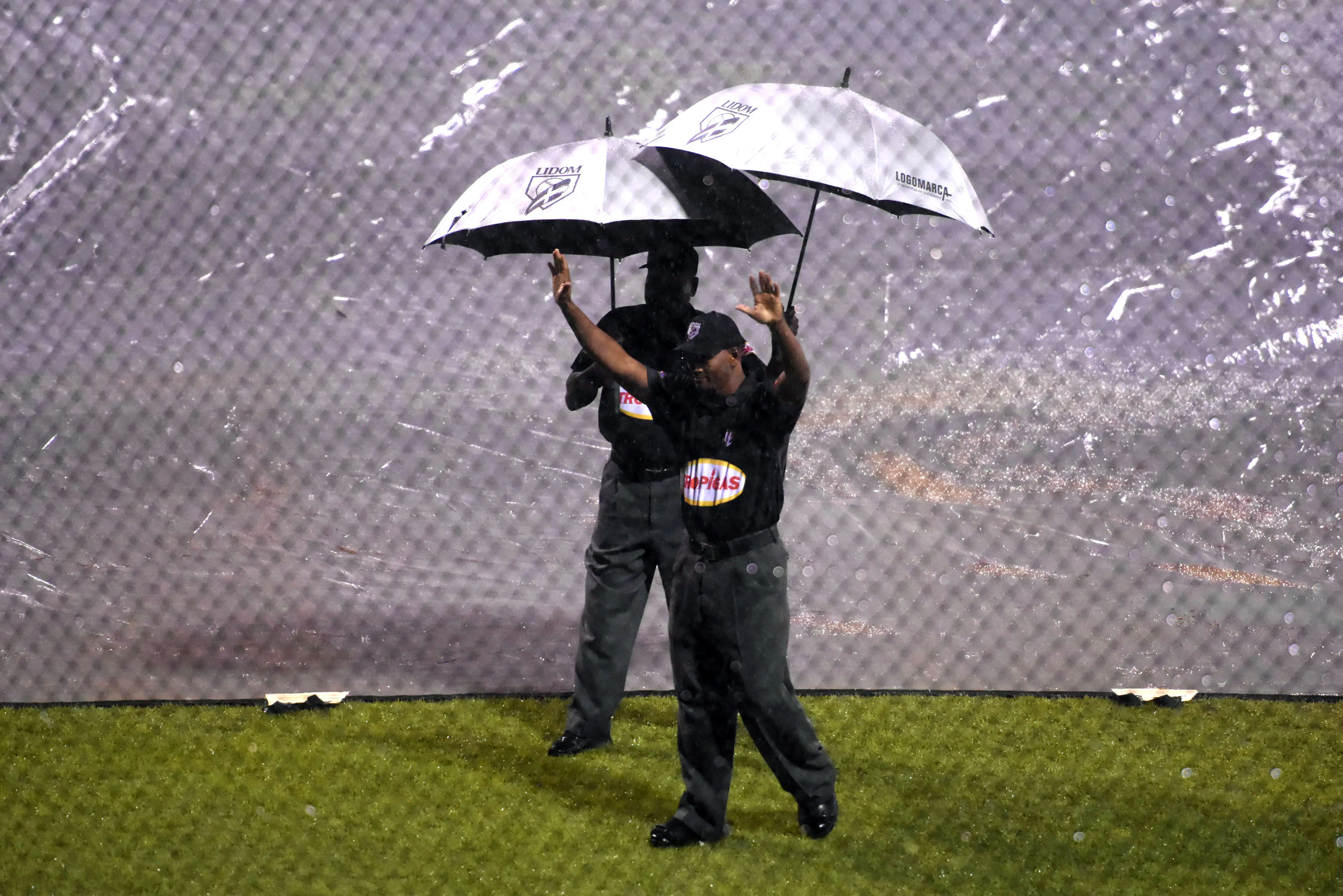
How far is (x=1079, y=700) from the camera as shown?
4.22 meters

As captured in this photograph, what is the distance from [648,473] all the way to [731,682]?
37.1 inches

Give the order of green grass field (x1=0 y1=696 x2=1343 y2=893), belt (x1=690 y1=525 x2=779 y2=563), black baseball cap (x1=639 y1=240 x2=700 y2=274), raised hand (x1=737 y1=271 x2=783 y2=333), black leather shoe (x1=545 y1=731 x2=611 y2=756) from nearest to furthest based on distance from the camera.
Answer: raised hand (x1=737 y1=271 x2=783 y2=333), belt (x1=690 y1=525 x2=779 y2=563), green grass field (x1=0 y1=696 x2=1343 y2=893), black baseball cap (x1=639 y1=240 x2=700 y2=274), black leather shoe (x1=545 y1=731 x2=611 y2=756)

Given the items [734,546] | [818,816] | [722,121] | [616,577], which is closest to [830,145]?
[722,121]

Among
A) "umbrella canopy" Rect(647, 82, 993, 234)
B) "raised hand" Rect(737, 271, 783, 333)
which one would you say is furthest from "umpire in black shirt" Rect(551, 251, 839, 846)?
"umbrella canopy" Rect(647, 82, 993, 234)

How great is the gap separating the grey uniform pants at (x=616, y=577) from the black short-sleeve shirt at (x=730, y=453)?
2.54 ft

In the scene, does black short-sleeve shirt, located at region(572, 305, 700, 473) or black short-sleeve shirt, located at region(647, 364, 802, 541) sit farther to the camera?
black short-sleeve shirt, located at region(572, 305, 700, 473)

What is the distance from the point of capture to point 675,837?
9.89ft

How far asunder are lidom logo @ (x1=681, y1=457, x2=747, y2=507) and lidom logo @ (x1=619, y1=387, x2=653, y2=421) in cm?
70

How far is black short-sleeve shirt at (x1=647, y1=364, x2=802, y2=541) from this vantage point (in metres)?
2.77

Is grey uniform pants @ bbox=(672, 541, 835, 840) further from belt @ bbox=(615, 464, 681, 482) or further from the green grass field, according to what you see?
belt @ bbox=(615, 464, 681, 482)

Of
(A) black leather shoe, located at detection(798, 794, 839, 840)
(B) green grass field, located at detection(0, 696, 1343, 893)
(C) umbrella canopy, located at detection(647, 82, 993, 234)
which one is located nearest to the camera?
(C) umbrella canopy, located at detection(647, 82, 993, 234)

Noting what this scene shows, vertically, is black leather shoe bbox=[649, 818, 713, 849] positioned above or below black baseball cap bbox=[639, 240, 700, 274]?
below

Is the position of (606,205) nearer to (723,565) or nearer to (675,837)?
(723,565)

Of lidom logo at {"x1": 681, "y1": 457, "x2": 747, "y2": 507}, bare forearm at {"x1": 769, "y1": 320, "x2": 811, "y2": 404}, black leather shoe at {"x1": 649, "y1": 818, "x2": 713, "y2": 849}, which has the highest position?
bare forearm at {"x1": 769, "y1": 320, "x2": 811, "y2": 404}
